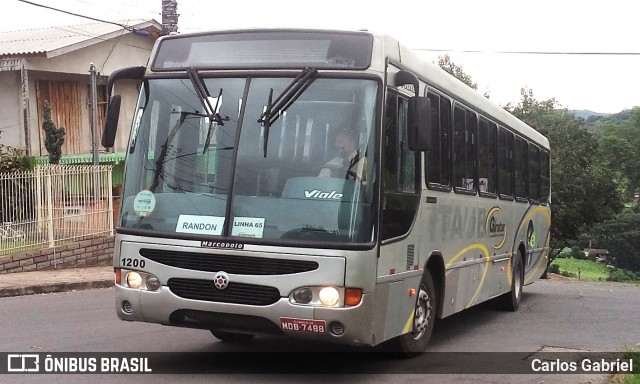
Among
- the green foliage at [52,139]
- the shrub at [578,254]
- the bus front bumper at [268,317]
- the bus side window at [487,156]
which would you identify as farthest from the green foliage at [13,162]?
the shrub at [578,254]

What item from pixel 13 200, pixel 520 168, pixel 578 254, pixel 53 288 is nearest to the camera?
pixel 520 168

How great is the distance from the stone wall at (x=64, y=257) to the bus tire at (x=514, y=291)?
8718mm

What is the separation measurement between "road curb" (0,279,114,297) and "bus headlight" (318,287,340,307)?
329 inches

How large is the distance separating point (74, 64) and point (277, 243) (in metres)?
18.3

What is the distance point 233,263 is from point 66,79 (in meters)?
18.4

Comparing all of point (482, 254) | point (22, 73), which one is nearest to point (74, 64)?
point (22, 73)

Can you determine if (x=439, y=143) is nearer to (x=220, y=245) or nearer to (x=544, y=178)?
(x=220, y=245)

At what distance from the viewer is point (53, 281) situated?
47.2ft

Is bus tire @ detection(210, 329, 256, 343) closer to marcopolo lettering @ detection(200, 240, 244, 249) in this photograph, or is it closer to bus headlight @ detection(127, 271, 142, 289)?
bus headlight @ detection(127, 271, 142, 289)

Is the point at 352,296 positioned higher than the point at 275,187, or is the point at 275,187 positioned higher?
the point at 275,187

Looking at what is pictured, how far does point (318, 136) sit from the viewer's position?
6.73 metres

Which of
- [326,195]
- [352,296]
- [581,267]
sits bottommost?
[581,267]

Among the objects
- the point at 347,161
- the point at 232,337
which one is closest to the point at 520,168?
the point at 232,337

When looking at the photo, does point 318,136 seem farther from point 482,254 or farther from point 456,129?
point 482,254
